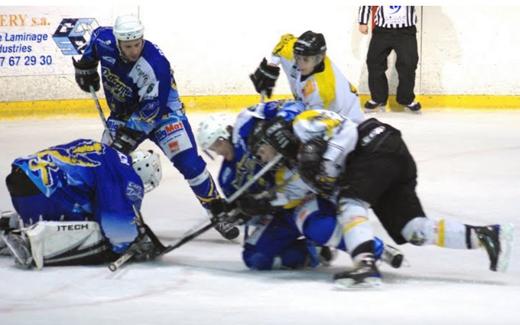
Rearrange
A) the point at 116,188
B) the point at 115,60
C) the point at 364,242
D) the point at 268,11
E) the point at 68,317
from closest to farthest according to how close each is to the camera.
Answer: the point at 68,317 → the point at 364,242 → the point at 116,188 → the point at 115,60 → the point at 268,11

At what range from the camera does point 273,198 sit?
423cm

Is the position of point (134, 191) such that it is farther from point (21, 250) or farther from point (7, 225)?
point (7, 225)

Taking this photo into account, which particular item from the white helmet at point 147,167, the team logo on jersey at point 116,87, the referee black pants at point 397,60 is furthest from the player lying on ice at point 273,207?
the referee black pants at point 397,60

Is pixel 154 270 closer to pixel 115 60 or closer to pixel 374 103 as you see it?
pixel 115 60

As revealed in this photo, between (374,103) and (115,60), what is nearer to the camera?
(115,60)

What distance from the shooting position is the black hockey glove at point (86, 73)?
5.51 m

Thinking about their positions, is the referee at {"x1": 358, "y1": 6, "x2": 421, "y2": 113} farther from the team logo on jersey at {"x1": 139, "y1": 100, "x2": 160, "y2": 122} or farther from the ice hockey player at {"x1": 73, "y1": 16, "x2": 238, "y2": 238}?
the team logo on jersey at {"x1": 139, "y1": 100, "x2": 160, "y2": 122}

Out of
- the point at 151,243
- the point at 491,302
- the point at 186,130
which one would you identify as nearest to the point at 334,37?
the point at 186,130

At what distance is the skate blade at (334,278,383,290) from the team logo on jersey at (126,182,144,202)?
35.9 inches

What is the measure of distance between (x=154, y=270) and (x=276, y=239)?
50 centimetres

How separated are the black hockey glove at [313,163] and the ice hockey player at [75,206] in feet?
2.40

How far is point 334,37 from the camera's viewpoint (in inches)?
363

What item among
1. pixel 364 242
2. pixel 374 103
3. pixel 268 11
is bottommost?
pixel 374 103

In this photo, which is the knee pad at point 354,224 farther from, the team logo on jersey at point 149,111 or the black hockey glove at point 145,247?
the team logo on jersey at point 149,111
